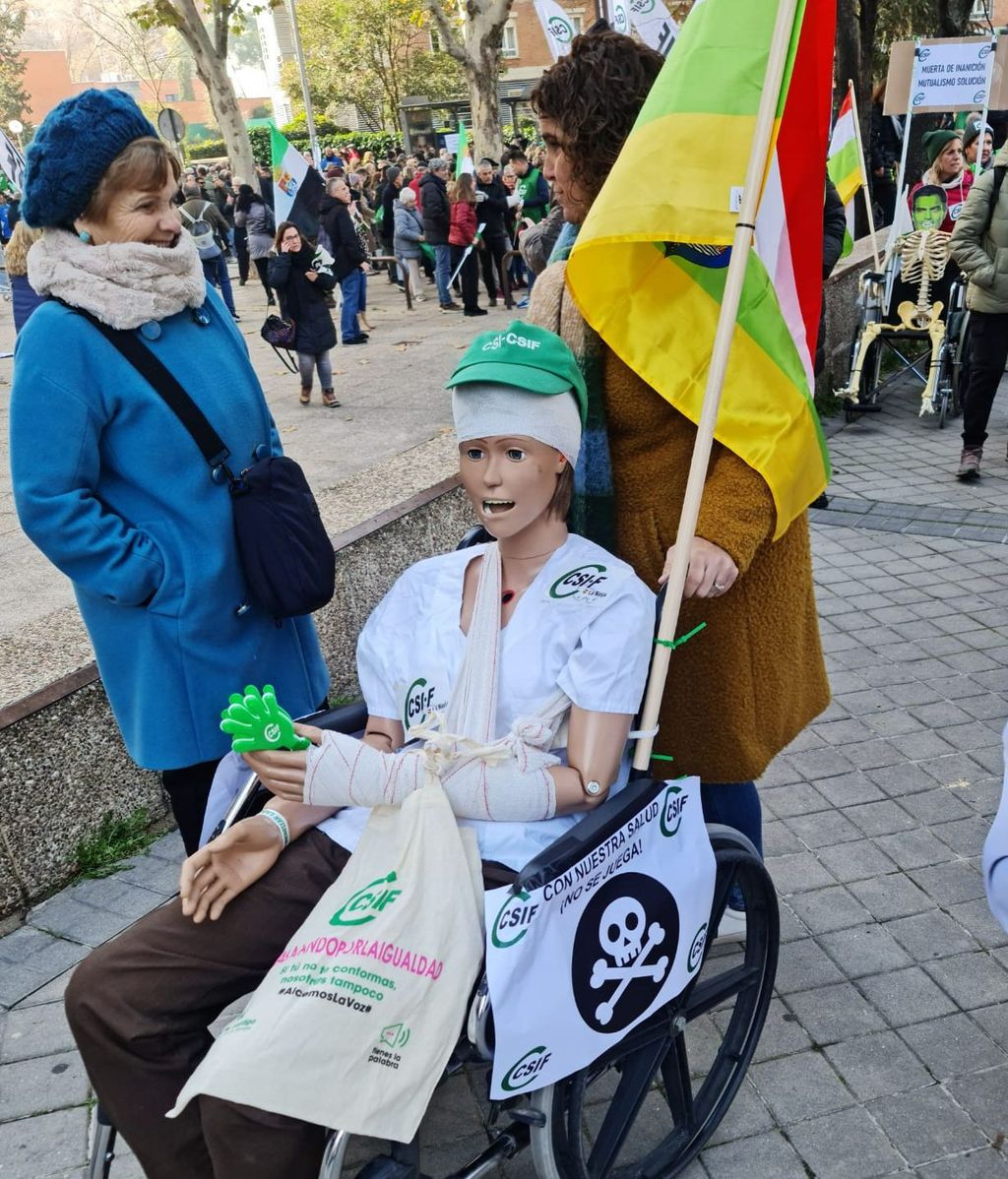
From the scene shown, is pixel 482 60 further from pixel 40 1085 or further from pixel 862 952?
pixel 40 1085

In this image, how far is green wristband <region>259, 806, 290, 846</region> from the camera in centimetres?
216

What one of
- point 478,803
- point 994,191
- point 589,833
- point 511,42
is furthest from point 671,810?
point 511,42

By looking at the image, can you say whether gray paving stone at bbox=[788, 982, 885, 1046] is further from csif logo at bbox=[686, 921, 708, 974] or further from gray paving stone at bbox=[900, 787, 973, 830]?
gray paving stone at bbox=[900, 787, 973, 830]

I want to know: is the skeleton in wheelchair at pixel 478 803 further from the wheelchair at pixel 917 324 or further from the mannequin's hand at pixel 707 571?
the wheelchair at pixel 917 324

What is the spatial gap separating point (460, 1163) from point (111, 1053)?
924 millimetres

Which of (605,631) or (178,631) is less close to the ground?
(605,631)

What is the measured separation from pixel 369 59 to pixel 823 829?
62.4 metres

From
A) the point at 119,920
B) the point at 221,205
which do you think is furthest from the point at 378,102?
the point at 119,920

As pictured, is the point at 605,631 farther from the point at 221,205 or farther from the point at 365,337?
the point at 221,205

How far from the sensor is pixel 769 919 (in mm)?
2525

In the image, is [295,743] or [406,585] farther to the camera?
[406,585]

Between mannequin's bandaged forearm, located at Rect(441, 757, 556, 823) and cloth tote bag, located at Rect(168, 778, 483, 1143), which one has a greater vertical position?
mannequin's bandaged forearm, located at Rect(441, 757, 556, 823)

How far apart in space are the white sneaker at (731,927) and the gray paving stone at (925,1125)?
1.83 ft

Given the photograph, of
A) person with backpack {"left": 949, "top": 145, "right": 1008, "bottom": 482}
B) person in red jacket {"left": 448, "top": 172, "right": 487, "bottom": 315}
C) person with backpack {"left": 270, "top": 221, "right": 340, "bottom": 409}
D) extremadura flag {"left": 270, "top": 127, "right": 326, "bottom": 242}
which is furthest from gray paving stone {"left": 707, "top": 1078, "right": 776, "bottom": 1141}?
person in red jacket {"left": 448, "top": 172, "right": 487, "bottom": 315}
